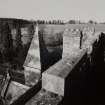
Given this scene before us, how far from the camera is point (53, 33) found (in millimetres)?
41000

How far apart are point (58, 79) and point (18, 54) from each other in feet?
79.6

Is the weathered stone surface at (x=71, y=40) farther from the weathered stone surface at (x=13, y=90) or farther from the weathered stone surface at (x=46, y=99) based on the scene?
the weathered stone surface at (x=46, y=99)

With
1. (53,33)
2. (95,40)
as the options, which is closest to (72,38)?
(95,40)

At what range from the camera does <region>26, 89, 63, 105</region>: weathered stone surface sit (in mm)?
3370

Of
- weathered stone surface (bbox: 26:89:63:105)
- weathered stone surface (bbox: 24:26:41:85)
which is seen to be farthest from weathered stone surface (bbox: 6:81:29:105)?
weathered stone surface (bbox: 26:89:63:105)

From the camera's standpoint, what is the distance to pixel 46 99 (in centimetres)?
347

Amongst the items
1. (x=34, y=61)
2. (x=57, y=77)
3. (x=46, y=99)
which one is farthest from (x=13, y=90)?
(x=57, y=77)

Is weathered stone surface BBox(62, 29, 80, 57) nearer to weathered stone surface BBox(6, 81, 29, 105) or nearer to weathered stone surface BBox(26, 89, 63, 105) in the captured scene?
weathered stone surface BBox(6, 81, 29, 105)

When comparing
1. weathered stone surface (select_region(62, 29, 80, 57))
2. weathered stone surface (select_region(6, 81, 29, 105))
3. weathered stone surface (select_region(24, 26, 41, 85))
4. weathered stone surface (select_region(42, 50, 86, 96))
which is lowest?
weathered stone surface (select_region(6, 81, 29, 105))

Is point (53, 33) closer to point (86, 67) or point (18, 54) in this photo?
point (18, 54)

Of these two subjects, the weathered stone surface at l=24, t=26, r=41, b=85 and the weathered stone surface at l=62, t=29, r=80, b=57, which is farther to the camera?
the weathered stone surface at l=24, t=26, r=41, b=85

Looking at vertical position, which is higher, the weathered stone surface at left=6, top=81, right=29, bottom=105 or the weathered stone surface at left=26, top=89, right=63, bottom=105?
the weathered stone surface at left=26, top=89, right=63, bottom=105

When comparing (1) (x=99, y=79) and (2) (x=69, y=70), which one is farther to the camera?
(1) (x=99, y=79)

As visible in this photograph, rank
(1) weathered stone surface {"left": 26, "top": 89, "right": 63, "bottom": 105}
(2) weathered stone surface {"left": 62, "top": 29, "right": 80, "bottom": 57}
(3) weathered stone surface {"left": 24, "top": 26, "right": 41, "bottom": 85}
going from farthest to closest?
1. (3) weathered stone surface {"left": 24, "top": 26, "right": 41, "bottom": 85}
2. (2) weathered stone surface {"left": 62, "top": 29, "right": 80, "bottom": 57}
3. (1) weathered stone surface {"left": 26, "top": 89, "right": 63, "bottom": 105}
